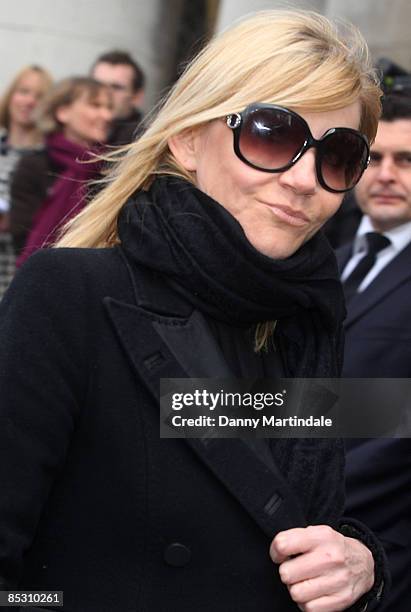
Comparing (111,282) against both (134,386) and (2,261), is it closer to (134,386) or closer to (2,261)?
(134,386)

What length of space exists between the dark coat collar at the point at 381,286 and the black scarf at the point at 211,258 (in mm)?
1420

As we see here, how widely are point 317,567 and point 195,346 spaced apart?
1.44ft

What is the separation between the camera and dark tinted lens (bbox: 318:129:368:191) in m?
1.97

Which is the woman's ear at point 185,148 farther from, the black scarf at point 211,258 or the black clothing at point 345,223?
the black clothing at point 345,223

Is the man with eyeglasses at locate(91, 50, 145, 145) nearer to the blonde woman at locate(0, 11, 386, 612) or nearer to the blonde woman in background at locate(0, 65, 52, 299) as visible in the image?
the blonde woman in background at locate(0, 65, 52, 299)

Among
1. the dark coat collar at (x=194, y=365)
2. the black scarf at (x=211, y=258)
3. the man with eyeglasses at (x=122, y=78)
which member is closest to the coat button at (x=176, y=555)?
the dark coat collar at (x=194, y=365)

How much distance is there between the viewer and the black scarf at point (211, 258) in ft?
6.24

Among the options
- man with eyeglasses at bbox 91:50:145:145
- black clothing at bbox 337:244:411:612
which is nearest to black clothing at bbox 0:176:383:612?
black clothing at bbox 337:244:411:612

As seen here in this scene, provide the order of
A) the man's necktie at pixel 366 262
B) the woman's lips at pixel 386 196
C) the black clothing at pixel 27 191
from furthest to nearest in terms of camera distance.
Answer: the black clothing at pixel 27 191 < the woman's lips at pixel 386 196 < the man's necktie at pixel 366 262

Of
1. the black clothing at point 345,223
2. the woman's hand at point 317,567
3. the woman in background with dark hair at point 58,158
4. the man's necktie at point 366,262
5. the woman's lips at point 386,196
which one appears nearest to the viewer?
the woman's hand at point 317,567

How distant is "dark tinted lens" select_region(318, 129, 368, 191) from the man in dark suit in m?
1.27

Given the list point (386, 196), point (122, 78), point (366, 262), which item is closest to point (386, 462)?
point (366, 262)

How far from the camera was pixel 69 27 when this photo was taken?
768 centimetres

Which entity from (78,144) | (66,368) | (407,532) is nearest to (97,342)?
(66,368)
